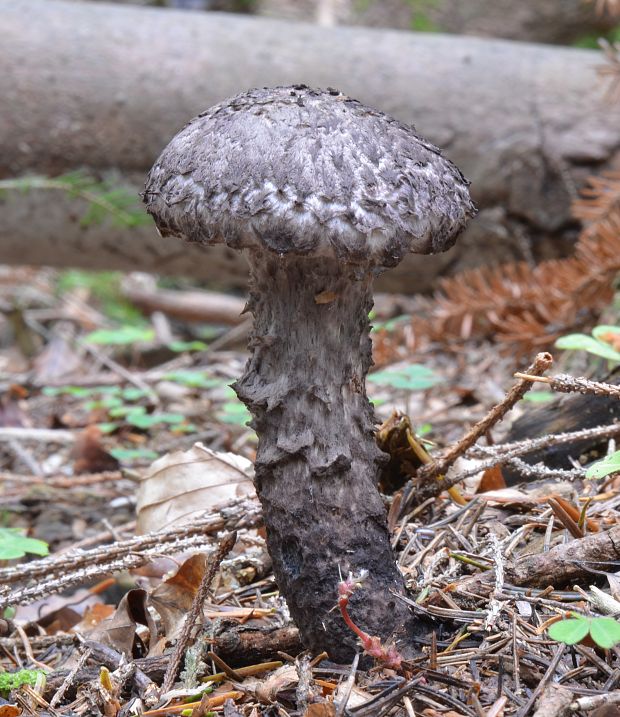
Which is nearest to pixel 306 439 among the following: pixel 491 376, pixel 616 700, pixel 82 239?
pixel 616 700

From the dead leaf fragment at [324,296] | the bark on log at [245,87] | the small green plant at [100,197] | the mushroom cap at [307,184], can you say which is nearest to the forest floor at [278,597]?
the dead leaf fragment at [324,296]

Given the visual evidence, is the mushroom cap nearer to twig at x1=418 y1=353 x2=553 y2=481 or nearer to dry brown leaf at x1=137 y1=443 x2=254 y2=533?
twig at x1=418 y1=353 x2=553 y2=481

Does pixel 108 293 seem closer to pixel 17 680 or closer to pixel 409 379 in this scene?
pixel 409 379

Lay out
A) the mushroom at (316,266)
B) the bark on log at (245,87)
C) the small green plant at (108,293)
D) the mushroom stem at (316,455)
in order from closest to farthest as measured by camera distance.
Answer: the mushroom at (316,266) < the mushroom stem at (316,455) < the bark on log at (245,87) < the small green plant at (108,293)

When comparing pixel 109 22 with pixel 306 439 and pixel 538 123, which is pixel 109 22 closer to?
pixel 538 123

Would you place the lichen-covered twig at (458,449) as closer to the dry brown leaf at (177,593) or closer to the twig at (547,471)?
the twig at (547,471)

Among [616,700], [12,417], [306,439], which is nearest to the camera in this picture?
[616,700]

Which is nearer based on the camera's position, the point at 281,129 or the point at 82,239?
the point at 281,129
